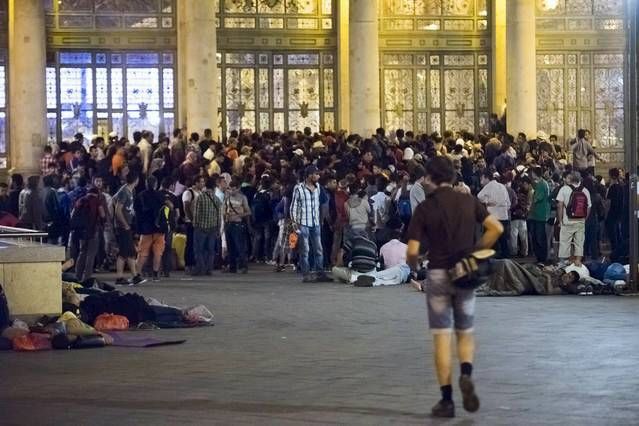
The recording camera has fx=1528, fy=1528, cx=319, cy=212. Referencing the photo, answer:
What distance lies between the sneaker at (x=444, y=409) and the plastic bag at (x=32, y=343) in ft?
17.9

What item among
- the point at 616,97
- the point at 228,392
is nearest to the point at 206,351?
the point at 228,392

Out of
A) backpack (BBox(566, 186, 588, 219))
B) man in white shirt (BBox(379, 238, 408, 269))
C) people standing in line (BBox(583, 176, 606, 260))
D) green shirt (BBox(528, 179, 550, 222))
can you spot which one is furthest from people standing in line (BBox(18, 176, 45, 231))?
people standing in line (BBox(583, 176, 606, 260))

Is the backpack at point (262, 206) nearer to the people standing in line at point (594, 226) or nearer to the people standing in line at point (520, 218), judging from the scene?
the people standing in line at point (520, 218)

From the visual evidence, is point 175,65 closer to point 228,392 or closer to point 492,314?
point 492,314

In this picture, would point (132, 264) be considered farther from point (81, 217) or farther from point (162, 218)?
point (81, 217)

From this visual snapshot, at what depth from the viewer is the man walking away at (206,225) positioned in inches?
930

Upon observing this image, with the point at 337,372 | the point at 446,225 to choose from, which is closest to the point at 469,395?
the point at 446,225

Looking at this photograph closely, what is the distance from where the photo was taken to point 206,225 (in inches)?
931

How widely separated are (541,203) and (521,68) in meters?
9.71

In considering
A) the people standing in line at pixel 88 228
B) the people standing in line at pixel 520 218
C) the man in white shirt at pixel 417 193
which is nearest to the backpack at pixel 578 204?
the man in white shirt at pixel 417 193

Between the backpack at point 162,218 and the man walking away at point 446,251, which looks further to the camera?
the backpack at point 162,218

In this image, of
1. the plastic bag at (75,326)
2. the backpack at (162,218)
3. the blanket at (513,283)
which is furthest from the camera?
the backpack at (162,218)

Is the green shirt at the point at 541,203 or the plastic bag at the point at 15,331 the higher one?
the green shirt at the point at 541,203

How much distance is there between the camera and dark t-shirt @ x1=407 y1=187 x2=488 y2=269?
10.7 m
